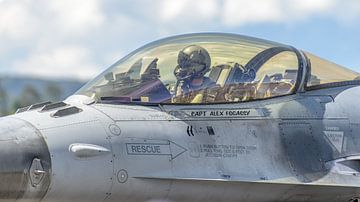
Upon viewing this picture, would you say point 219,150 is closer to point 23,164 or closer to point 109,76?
point 109,76

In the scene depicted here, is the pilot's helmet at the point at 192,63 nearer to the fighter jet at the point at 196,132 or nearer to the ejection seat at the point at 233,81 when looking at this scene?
the fighter jet at the point at 196,132

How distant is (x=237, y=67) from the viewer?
9750mm

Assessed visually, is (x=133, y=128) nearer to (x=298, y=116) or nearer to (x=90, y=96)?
(x=90, y=96)

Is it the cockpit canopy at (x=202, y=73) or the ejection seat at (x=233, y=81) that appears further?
the ejection seat at (x=233, y=81)

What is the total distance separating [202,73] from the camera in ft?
31.1

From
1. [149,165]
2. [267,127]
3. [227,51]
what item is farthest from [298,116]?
[149,165]

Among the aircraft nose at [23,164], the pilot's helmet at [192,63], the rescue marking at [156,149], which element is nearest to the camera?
the aircraft nose at [23,164]

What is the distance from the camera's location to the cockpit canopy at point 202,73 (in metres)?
9.16

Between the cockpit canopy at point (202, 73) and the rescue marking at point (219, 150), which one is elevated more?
the cockpit canopy at point (202, 73)

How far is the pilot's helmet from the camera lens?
9.38 meters

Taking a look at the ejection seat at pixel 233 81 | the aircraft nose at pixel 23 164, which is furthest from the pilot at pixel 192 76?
the aircraft nose at pixel 23 164

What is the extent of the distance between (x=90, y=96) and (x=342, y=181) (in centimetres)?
299

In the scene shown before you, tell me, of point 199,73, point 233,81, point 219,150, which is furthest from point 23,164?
point 233,81

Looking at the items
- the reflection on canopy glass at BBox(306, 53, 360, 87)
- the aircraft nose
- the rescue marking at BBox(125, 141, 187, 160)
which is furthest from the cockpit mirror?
the reflection on canopy glass at BBox(306, 53, 360, 87)
